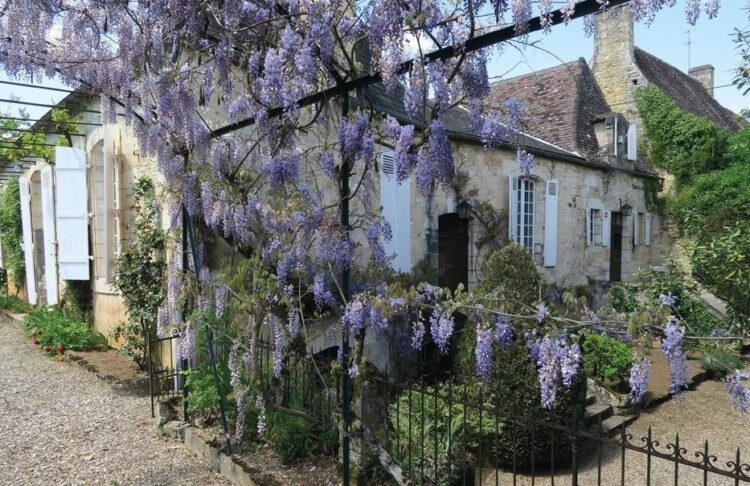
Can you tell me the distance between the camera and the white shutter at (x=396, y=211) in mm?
7184

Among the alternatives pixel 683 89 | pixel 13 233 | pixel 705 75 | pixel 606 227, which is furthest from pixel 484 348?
pixel 705 75

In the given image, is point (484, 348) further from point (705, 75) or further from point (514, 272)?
point (705, 75)

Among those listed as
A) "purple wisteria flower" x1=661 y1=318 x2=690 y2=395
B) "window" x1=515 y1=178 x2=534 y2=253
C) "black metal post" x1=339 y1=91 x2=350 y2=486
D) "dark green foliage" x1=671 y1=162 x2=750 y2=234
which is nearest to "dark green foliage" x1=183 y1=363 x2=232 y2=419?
"black metal post" x1=339 y1=91 x2=350 y2=486

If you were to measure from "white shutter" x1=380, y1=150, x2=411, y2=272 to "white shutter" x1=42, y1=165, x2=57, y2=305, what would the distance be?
4.84 meters

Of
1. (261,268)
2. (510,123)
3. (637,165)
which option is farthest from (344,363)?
(637,165)

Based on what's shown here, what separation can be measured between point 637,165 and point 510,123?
12298mm

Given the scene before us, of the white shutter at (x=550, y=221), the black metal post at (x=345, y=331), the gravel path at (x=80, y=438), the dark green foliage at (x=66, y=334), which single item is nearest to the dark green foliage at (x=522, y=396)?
the black metal post at (x=345, y=331)

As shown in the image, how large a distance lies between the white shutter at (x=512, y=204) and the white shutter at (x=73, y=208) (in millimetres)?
6507

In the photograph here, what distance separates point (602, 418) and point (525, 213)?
494cm

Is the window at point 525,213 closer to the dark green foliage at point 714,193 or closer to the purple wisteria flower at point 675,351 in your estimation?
the dark green foliage at point 714,193

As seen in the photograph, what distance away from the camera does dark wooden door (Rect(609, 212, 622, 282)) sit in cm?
1277

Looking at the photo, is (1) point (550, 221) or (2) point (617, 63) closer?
(1) point (550, 221)

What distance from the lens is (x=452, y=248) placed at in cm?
897

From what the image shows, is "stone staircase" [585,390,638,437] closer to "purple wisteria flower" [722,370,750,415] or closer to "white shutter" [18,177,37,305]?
"purple wisteria flower" [722,370,750,415]
